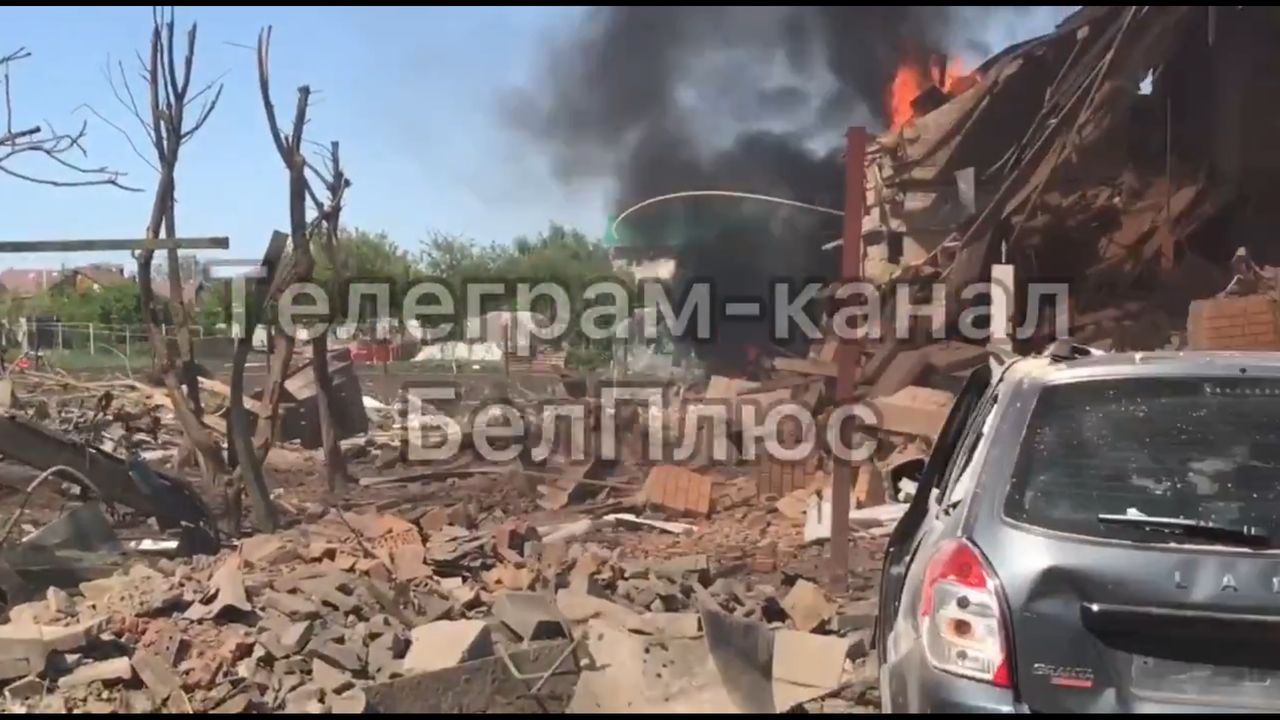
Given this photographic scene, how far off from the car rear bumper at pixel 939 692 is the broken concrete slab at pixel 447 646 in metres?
2.45

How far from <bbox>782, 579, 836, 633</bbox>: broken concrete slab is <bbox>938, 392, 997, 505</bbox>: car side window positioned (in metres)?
2.38

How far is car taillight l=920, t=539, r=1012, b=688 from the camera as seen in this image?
2.61 meters

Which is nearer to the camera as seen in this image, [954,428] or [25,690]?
[954,428]

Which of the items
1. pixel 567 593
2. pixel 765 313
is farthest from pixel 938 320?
pixel 765 313

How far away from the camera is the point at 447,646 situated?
16.4ft

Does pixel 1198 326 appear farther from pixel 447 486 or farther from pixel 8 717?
pixel 8 717

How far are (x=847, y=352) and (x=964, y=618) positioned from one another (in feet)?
12.3

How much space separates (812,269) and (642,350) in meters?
3.83

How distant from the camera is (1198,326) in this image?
8.81m

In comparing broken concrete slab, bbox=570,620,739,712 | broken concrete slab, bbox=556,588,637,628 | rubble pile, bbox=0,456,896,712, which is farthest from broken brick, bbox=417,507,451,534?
broken concrete slab, bbox=570,620,739,712

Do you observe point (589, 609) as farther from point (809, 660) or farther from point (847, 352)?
point (847, 352)

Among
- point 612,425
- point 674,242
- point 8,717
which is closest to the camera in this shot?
point 8,717

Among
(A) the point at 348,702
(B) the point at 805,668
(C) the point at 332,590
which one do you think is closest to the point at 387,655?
(A) the point at 348,702

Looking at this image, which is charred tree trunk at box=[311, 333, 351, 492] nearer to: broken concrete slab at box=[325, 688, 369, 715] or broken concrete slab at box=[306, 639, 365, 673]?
broken concrete slab at box=[306, 639, 365, 673]
